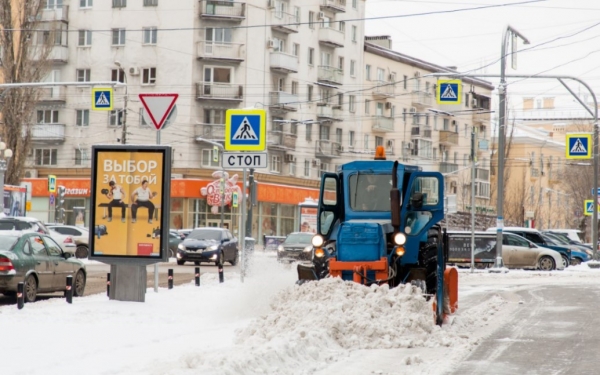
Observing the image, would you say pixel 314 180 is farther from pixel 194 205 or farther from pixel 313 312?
pixel 313 312

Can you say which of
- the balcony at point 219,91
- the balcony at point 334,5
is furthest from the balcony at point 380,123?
the balcony at point 219,91

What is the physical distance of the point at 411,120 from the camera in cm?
8494

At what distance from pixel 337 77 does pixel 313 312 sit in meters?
63.7

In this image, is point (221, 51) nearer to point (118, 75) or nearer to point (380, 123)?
point (118, 75)

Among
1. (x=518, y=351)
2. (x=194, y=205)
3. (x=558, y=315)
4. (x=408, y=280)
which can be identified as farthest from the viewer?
(x=194, y=205)

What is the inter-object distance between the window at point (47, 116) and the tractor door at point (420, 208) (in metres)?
56.1

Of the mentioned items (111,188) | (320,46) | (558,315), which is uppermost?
(320,46)

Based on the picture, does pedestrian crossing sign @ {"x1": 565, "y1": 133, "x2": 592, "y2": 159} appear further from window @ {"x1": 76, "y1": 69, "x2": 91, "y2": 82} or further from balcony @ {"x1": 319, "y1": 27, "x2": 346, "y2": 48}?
window @ {"x1": 76, "y1": 69, "x2": 91, "y2": 82}

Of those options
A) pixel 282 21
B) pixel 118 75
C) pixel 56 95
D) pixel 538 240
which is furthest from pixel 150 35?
pixel 538 240

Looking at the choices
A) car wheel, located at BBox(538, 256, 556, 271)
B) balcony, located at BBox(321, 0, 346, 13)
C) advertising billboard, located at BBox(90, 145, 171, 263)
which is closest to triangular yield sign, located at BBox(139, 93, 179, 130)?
advertising billboard, located at BBox(90, 145, 171, 263)

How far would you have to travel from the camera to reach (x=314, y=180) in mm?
75250

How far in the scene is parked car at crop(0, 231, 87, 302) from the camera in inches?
726

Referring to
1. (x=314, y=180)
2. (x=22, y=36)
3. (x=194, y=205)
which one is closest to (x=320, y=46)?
(x=314, y=180)

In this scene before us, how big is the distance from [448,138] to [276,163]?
2237cm
